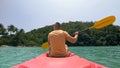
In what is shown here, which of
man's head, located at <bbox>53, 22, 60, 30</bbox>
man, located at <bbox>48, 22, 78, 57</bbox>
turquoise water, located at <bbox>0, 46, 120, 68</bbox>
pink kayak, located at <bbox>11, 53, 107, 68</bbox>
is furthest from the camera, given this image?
turquoise water, located at <bbox>0, 46, 120, 68</bbox>

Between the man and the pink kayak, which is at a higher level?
the man

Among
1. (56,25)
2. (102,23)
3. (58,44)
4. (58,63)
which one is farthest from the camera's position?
(102,23)

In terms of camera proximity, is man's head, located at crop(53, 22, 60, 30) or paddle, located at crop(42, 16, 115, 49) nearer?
man's head, located at crop(53, 22, 60, 30)

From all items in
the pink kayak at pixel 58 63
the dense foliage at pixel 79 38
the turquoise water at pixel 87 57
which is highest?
the dense foliage at pixel 79 38

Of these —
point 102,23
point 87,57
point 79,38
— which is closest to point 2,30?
point 79,38

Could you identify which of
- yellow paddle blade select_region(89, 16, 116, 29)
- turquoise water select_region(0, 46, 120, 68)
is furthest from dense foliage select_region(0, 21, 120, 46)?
yellow paddle blade select_region(89, 16, 116, 29)

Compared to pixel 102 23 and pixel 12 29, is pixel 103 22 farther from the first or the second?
pixel 12 29

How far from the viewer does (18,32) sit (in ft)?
240

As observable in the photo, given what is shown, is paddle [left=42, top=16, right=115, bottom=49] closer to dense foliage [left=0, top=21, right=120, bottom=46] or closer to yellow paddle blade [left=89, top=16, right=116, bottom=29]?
yellow paddle blade [left=89, top=16, right=116, bottom=29]

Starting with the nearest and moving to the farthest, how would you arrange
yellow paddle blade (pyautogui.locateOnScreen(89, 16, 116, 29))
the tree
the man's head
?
the man's head → yellow paddle blade (pyautogui.locateOnScreen(89, 16, 116, 29)) → the tree

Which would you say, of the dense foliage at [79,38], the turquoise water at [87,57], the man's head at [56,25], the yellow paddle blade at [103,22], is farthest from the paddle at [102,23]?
the dense foliage at [79,38]

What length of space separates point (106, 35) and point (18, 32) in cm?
2411

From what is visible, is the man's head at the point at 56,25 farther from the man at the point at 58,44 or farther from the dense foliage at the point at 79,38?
the dense foliage at the point at 79,38

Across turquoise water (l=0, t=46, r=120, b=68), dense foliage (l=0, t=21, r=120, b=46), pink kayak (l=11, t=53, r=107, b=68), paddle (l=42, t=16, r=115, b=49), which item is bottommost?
turquoise water (l=0, t=46, r=120, b=68)
